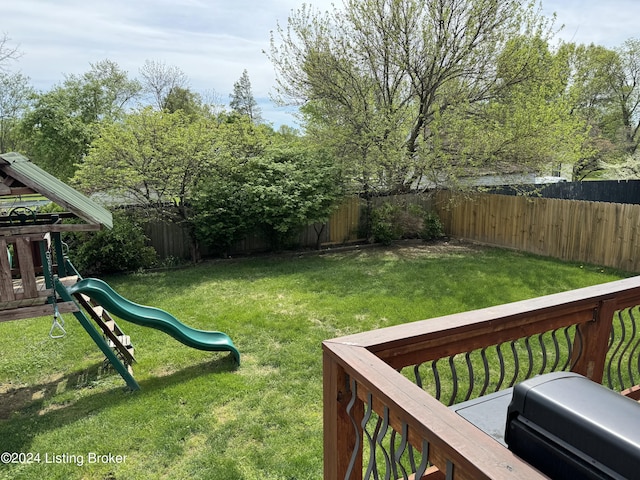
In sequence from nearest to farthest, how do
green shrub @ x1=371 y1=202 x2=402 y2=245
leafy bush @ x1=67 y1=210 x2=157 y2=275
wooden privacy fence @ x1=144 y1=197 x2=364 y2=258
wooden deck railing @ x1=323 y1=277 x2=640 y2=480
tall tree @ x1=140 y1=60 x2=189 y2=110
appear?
wooden deck railing @ x1=323 y1=277 x2=640 y2=480
leafy bush @ x1=67 y1=210 x2=157 y2=275
wooden privacy fence @ x1=144 y1=197 x2=364 y2=258
green shrub @ x1=371 y1=202 x2=402 y2=245
tall tree @ x1=140 y1=60 x2=189 y2=110

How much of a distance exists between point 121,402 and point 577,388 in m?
3.79

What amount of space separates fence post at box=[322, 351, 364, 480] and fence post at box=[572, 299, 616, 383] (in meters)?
1.36

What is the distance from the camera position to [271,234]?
30.6 ft

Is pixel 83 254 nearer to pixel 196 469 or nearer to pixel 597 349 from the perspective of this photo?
pixel 196 469

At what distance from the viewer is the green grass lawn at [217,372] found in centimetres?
293

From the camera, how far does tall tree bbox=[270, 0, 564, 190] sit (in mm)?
8984

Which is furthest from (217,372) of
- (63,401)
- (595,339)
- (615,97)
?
(615,97)

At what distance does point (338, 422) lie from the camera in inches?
59.7

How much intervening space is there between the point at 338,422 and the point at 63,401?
342cm

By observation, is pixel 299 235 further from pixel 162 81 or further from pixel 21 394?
pixel 162 81

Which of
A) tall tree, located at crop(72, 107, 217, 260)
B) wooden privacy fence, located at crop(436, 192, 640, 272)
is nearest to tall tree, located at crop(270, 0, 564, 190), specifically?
wooden privacy fence, located at crop(436, 192, 640, 272)

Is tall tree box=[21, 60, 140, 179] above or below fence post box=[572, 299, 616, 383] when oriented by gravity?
above

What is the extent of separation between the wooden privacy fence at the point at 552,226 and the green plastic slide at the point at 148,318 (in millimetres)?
7746

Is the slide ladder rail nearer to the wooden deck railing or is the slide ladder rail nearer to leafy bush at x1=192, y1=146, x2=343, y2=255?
the wooden deck railing
